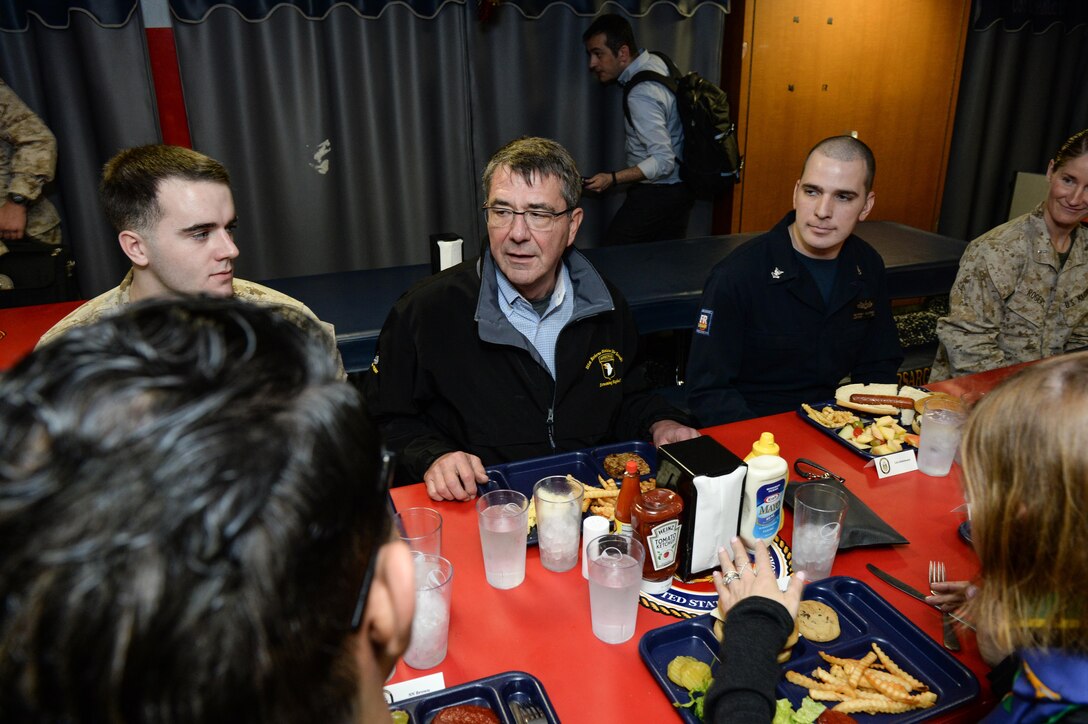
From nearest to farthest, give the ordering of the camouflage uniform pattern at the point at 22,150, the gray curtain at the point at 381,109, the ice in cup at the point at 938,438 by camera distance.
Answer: the ice in cup at the point at 938,438, the camouflage uniform pattern at the point at 22,150, the gray curtain at the point at 381,109

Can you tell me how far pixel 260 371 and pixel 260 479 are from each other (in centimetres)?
8

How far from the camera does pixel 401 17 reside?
14.9ft

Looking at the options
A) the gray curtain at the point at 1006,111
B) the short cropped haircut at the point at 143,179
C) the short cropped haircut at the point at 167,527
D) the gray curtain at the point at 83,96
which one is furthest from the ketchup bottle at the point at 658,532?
the gray curtain at the point at 1006,111

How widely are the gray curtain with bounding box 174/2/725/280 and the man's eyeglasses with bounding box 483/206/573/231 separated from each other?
291 cm

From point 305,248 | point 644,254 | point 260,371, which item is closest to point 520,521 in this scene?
point 260,371

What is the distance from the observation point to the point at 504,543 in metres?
1.32

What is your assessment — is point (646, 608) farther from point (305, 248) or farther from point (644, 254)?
point (305, 248)

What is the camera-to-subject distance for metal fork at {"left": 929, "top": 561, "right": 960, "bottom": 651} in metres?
1.18

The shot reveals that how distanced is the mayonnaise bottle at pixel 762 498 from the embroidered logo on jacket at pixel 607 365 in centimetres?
80

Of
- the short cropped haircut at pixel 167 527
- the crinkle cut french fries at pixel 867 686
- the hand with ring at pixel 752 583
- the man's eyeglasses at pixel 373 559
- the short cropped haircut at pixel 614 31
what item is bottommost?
the crinkle cut french fries at pixel 867 686

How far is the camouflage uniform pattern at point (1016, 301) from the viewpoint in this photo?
2.87 metres

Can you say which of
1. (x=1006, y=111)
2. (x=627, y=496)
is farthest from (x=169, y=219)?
(x=1006, y=111)

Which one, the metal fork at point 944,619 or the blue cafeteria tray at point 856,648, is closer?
the blue cafeteria tray at point 856,648

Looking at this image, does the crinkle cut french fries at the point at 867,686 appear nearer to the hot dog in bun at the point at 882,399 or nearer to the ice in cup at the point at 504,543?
the ice in cup at the point at 504,543
